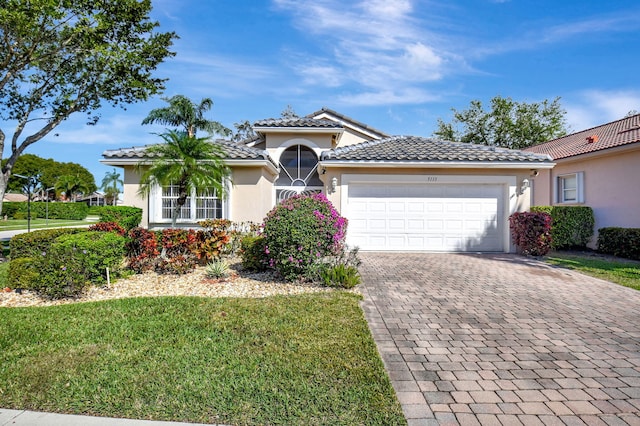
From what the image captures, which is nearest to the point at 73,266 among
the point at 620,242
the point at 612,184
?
the point at 620,242

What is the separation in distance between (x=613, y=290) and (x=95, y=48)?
1696 cm

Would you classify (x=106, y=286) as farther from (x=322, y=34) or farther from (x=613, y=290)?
(x=613, y=290)

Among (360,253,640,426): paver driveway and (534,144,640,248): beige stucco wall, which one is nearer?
(360,253,640,426): paver driveway

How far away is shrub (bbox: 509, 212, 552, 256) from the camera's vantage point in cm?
1088

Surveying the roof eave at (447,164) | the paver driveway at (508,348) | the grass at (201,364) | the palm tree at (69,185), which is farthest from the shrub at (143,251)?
the palm tree at (69,185)

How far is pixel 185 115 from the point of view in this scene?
86.0 feet

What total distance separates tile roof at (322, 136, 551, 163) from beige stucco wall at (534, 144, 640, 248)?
3501 mm

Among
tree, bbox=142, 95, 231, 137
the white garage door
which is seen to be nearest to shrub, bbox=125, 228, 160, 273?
the white garage door

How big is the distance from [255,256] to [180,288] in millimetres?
1893

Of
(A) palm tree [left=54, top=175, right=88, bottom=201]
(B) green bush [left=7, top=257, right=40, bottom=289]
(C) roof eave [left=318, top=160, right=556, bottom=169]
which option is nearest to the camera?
(B) green bush [left=7, top=257, right=40, bottom=289]

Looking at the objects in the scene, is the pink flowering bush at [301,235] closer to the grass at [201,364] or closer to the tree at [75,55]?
the grass at [201,364]

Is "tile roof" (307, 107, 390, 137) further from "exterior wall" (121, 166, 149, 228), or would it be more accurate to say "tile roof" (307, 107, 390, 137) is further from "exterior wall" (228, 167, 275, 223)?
"exterior wall" (121, 166, 149, 228)

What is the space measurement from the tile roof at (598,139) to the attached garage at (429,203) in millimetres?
4131

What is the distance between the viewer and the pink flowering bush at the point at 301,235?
6879 millimetres
